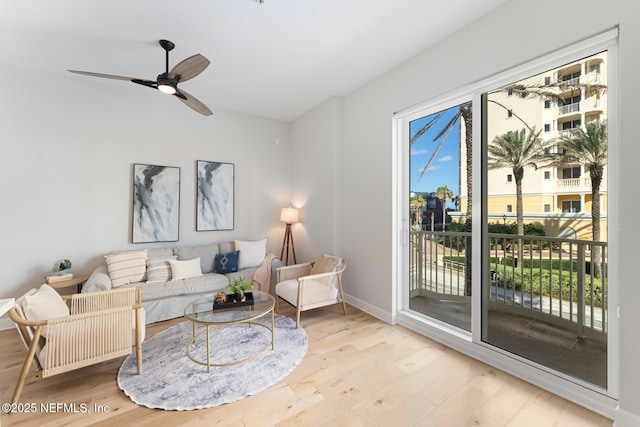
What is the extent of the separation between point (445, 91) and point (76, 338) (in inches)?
147

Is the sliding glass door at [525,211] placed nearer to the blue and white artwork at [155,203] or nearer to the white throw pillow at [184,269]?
the white throw pillow at [184,269]

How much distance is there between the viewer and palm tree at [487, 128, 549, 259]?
2.30 metres

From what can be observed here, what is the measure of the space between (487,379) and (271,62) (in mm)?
3697

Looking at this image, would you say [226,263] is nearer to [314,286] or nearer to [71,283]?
[314,286]

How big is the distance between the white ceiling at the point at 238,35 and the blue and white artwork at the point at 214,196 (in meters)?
1.27

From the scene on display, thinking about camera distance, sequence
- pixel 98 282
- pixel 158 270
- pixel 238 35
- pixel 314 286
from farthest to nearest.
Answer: pixel 158 270
pixel 314 286
pixel 98 282
pixel 238 35

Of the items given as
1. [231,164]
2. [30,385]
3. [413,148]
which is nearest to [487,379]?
[413,148]

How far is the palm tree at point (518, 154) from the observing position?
2.30m

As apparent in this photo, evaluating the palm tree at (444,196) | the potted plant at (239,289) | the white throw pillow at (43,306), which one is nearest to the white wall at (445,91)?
the palm tree at (444,196)

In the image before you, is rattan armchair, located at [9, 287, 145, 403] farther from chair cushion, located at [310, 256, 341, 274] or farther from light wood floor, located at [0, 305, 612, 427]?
chair cushion, located at [310, 256, 341, 274]

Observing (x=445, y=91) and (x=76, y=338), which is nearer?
(x=76, y=338)

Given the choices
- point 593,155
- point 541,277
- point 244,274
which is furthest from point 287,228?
point 593,155

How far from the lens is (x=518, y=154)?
2393 millimetres

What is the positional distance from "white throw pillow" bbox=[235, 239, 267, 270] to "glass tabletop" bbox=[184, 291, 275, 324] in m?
1.24
